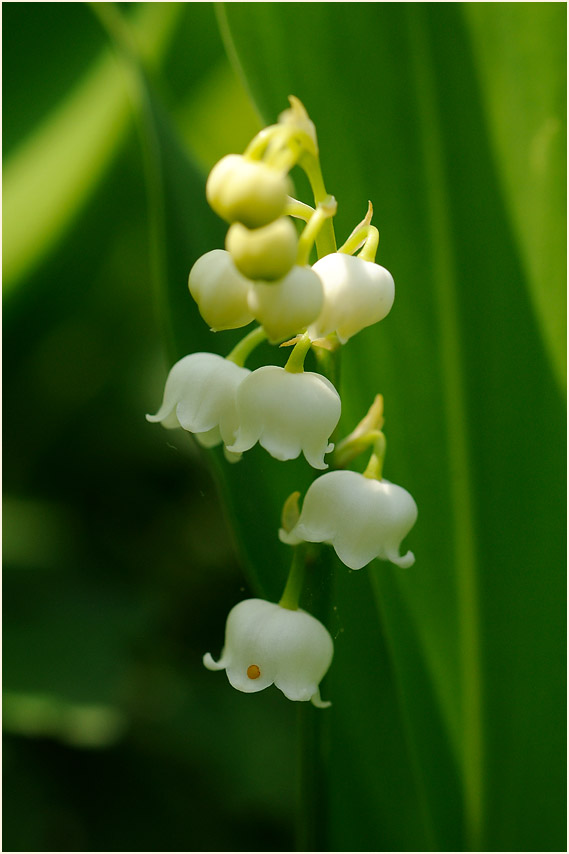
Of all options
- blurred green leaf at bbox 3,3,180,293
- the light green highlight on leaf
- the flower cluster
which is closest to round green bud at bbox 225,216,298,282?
the flower cluster

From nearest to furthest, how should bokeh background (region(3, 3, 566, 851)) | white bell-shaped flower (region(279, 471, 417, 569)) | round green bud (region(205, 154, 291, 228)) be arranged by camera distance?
round green bud (region(205, 154, 291, 228))
white bell-shaped flower (region(279, 471, 417, 569))
bokeh background (region(3, 3, 566, 851))

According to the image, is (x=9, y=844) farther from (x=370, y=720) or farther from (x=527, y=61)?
(x=527, y=61)

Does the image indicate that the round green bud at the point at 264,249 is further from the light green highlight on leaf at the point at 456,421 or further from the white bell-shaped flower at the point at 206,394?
the light green highlight on leaf at the point at 456,421

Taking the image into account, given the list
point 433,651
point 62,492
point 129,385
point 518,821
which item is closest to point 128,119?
point 129,385

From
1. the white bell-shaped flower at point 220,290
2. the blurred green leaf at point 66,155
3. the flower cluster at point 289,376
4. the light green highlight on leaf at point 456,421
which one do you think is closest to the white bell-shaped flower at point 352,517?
the flower cluster at point 289,376

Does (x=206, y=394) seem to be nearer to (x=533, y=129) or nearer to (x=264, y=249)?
(x=264, y=249)

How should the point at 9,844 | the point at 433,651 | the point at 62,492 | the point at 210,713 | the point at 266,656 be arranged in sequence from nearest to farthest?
the point at 266,656, the point at 433,651, the point at 9,844, the point at 210,713, the point at 62,492

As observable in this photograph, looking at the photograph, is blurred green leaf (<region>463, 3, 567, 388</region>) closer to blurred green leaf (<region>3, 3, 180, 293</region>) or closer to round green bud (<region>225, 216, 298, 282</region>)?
Result: round green bud (<region>225, 216, 298, 282</region>)

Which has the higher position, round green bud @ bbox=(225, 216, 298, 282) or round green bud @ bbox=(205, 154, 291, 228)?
round green bud @ bbox=(205, 154, 291, 228)
